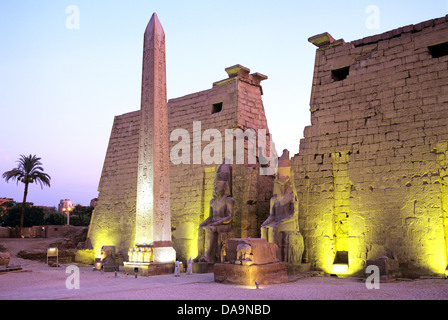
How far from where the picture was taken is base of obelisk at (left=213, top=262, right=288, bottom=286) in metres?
6.25

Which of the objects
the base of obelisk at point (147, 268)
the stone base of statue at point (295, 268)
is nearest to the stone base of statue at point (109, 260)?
the base of obelisk at point (147, 268)

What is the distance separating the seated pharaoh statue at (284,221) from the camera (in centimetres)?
766

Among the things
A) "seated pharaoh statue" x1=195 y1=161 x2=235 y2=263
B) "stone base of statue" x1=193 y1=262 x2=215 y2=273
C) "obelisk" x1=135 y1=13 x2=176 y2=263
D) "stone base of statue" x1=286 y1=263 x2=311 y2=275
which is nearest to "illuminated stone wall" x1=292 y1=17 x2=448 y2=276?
"stone base of statue" x1=286 y1=263 x2=311 y2=275

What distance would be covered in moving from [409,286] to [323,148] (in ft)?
11.0

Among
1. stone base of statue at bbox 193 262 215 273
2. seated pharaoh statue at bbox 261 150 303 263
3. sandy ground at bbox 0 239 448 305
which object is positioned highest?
seated pharaoh statue at bbox 261 150 303 263

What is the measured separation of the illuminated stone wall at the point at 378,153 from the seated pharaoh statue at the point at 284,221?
0.68m

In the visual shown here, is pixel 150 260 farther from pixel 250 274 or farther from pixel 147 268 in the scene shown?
pixel 250 274

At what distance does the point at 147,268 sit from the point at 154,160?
2045 mm

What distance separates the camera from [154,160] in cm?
811

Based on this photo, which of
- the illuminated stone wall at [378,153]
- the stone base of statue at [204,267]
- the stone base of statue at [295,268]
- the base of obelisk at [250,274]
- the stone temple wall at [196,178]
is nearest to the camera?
the base of obelisk at [250,274]

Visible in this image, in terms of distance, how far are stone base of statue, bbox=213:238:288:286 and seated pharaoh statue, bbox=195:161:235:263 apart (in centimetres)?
187

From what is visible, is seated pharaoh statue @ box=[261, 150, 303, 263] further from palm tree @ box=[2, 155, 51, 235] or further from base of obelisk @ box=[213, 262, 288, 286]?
palm tree @ box=[2, 155, 51, 235]

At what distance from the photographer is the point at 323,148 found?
340 inches

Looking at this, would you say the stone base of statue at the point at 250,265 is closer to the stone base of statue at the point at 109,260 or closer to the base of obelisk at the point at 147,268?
the base of obelisk at the point at 147,268
